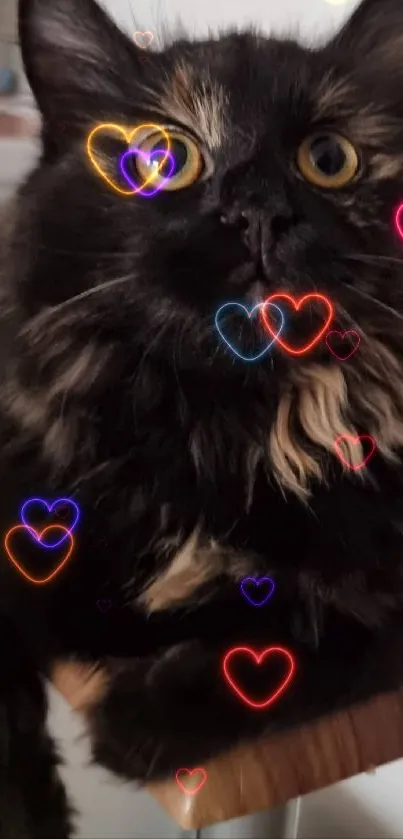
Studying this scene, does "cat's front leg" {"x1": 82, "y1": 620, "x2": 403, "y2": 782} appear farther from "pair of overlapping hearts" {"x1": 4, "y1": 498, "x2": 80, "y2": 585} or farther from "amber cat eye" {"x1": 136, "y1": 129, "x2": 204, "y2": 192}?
"amber cat eye" {"x1": 136, "y1": 129, "x2": 204, "y2": 192}

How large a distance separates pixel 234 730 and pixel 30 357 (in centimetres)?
33

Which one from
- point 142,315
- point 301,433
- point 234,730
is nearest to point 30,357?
point 142,315

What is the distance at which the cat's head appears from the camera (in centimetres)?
64

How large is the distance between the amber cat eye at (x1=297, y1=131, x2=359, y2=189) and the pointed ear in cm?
15

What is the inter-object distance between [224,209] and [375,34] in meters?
0.23

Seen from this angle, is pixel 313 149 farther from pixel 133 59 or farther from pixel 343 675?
pixel 343 675

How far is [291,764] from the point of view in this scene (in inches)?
25.0

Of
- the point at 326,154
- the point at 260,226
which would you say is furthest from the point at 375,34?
the point at 260,226

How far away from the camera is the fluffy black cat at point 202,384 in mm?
644

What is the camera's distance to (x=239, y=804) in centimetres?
61
